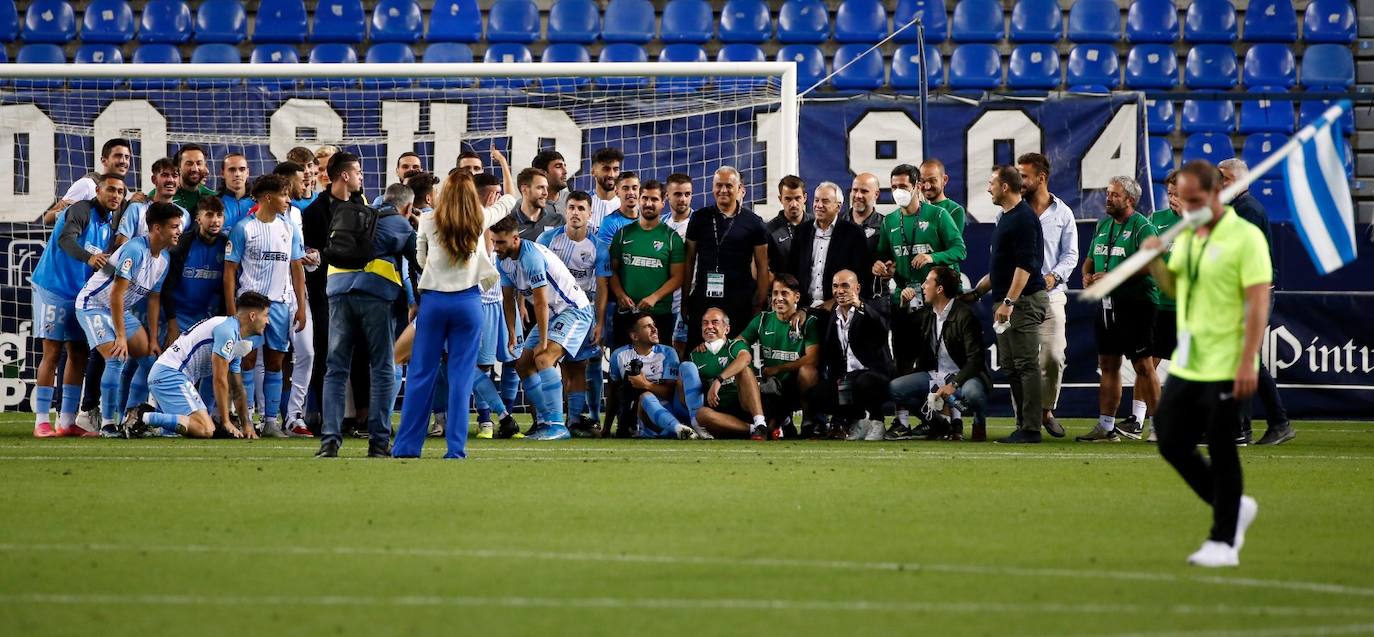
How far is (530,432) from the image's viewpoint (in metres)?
13.3

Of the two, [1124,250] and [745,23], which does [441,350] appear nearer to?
[1124,250]

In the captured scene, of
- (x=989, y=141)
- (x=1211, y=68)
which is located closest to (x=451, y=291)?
(x=989, y=141)

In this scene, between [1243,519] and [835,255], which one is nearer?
[1243,519]

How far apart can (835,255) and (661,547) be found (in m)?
7.32

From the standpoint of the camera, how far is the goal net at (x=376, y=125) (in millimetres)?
17094

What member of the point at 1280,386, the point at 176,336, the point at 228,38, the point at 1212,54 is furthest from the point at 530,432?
the point at 1212,54

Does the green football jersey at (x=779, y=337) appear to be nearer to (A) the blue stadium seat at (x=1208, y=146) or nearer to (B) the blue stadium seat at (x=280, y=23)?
(A) the blue stadium seat at (x=1208, y=146)

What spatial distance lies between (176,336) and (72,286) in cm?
86

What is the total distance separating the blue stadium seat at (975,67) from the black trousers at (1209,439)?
15683 mm

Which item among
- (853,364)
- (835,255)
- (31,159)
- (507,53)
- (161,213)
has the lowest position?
(853,364)

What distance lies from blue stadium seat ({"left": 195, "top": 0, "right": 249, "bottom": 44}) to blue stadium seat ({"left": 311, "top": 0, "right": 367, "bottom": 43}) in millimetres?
958

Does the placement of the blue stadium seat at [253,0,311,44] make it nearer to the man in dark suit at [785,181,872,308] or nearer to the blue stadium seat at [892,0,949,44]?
the blue stadium seat at [892,0,949,44]

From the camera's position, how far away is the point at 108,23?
74.5 ft

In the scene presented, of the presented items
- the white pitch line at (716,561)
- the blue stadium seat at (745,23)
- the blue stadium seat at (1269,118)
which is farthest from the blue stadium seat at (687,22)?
the white pitch line at (716,561)
